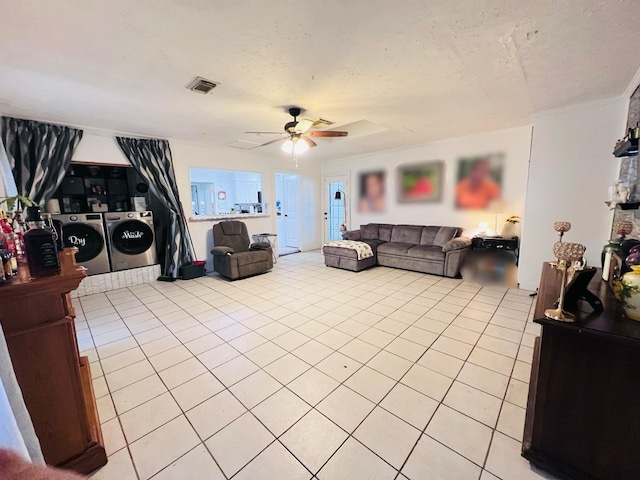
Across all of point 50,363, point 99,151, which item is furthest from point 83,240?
point 50,363

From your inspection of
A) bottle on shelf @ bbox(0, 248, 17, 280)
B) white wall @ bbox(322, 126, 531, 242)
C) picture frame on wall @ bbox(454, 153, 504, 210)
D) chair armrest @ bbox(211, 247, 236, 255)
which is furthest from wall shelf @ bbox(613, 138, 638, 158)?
chair armrest @ bbox(211, 247, 236, 255)

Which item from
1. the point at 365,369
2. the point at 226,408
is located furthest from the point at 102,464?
the point at 365,369

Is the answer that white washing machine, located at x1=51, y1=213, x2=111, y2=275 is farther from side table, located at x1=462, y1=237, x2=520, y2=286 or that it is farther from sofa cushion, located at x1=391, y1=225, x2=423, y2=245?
side table, located at x1=462, y1=237, x2=520, y2=286

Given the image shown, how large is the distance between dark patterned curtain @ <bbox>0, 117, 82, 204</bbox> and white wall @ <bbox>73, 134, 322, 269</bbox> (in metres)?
0.21

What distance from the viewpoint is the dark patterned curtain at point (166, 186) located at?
4.30 m

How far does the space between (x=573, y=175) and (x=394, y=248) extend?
8.86 feet

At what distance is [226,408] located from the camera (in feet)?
5.76

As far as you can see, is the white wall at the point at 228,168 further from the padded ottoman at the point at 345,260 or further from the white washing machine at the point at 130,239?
the padded ottoman at the point at 345,260

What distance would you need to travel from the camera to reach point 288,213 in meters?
7.30

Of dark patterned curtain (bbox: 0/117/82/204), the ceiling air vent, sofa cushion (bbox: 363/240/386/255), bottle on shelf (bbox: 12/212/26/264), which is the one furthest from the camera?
sofa cushion (bbox: 363/240/386/255)

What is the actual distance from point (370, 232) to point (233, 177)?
459 centimetres

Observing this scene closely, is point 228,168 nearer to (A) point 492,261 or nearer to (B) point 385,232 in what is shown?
(B) point 385,232

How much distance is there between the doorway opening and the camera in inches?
276

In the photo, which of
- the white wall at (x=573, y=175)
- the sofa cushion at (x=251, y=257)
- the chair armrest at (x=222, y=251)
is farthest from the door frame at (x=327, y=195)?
the white wall at (x=573, y=175)
